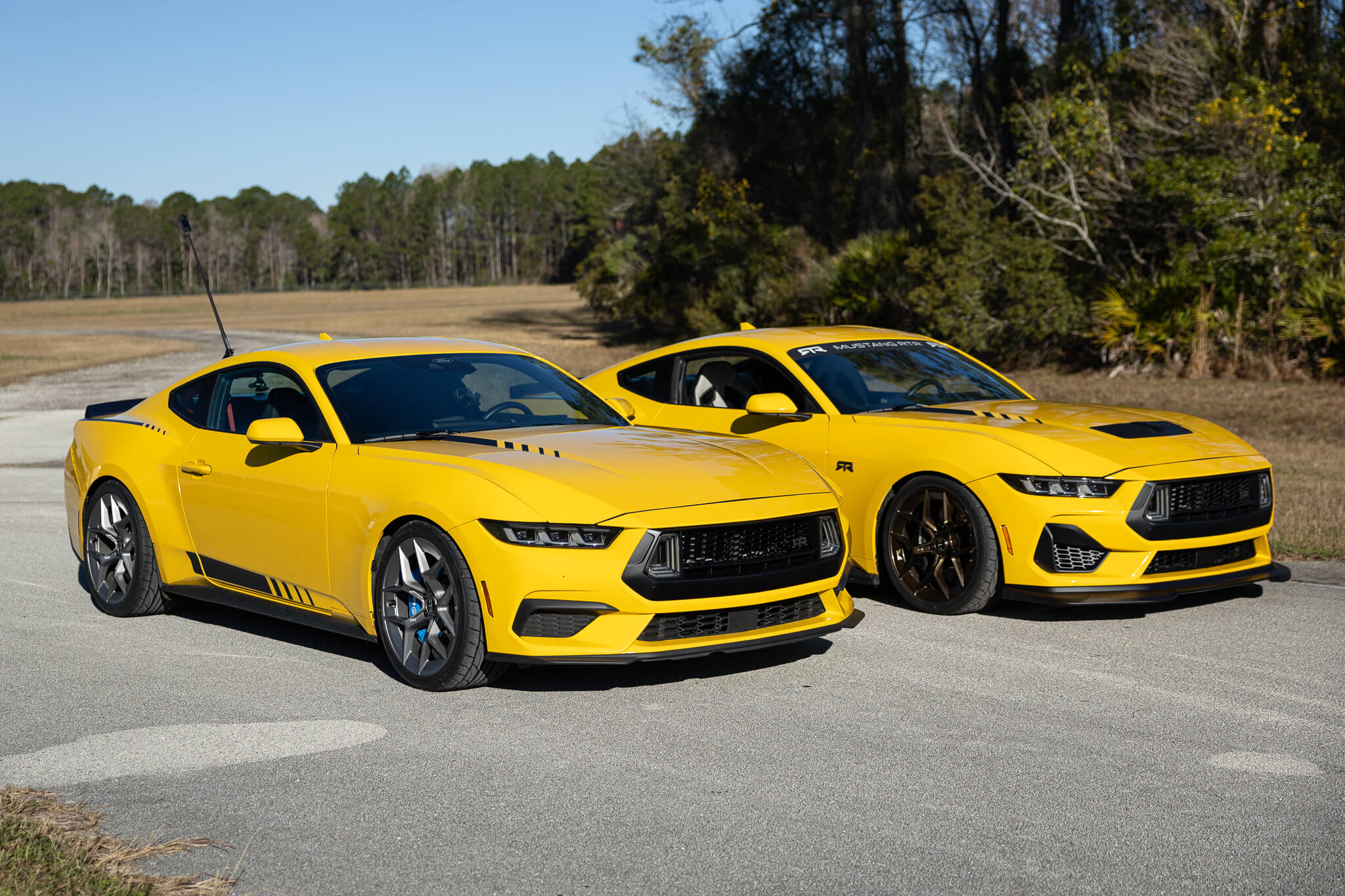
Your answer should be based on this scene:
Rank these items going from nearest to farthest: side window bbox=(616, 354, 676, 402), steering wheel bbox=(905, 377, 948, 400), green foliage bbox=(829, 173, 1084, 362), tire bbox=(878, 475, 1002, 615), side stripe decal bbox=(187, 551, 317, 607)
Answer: side stripe decal bbox=(187, 551, 317, 607), tire bbox=(878, 475, 1002, 615), steering wheel bbox=(905, 377, 948, 400), side window bbox=(616, 354, 676, 402), green foliage bbox=(829, 173, 1084, 362)

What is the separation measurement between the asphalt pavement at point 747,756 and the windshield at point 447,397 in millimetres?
1132

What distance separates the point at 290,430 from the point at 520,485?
127 centimetres

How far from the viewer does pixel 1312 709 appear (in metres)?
5.29

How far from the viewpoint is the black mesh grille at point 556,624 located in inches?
210

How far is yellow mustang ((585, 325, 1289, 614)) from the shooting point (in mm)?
6695

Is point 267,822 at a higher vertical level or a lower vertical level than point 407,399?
lower

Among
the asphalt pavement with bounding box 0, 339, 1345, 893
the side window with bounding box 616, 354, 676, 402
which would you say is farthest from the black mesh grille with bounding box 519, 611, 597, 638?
the side window with bounding box 616, 354, 676, 402

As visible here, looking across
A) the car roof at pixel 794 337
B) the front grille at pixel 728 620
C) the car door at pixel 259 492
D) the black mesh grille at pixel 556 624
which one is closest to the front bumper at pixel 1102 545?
the front grille at pixel 728 620

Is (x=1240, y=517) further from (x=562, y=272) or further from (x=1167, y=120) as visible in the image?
(x=562, y=272)

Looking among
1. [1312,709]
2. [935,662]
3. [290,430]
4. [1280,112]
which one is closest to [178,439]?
[290,430]

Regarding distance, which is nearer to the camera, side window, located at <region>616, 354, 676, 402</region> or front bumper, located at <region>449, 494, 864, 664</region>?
front bumper, located at <region>449, 494, 864, 664</region>

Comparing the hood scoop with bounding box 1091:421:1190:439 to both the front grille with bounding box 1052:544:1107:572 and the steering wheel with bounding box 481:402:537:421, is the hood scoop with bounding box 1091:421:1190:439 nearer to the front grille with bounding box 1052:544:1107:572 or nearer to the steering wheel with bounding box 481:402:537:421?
the front grille with bounding box 1052:544:1107:572

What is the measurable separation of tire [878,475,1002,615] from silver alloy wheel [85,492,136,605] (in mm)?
4018

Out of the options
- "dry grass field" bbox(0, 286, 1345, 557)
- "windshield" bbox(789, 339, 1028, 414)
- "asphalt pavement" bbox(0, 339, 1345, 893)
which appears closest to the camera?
"asphalt pavement" bbox(0, 339, 1345, 893)
